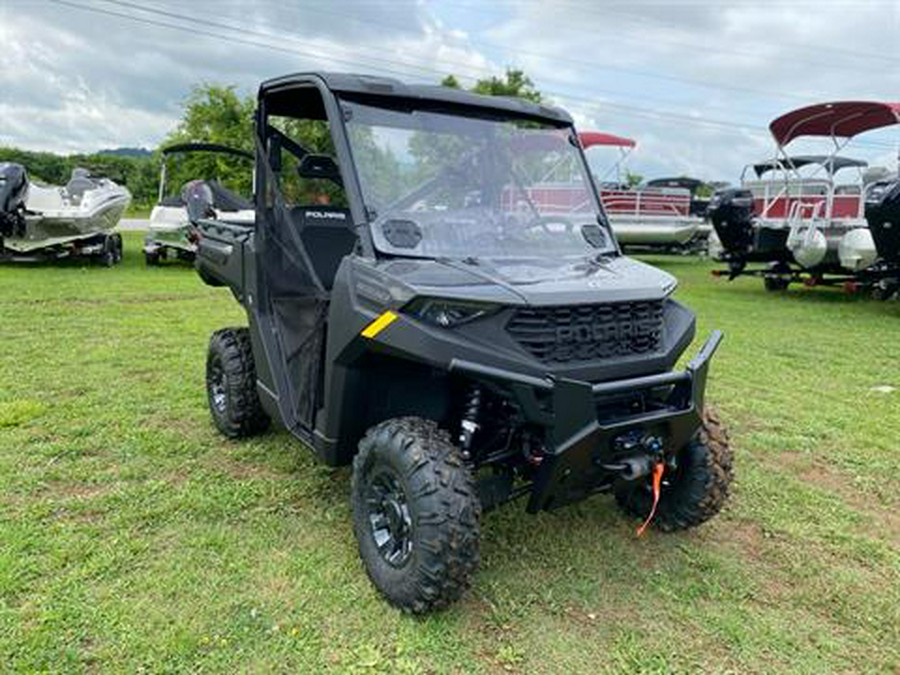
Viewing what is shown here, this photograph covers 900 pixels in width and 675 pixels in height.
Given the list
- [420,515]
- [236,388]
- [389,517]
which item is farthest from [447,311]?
[236,388]

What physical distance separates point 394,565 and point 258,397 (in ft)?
5.99

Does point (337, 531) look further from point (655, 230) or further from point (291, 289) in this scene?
point (655, 230)

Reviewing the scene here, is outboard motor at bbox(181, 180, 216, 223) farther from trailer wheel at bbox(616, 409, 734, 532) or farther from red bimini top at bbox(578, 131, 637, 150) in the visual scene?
red bimini top at bbox(578, 131, 637, 150)

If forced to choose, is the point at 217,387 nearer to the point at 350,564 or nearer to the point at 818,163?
Answer: the point at 350,564

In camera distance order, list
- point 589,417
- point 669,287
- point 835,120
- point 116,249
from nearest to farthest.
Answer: point 589,417 < point 669,287 < point 835,120 < point 116,249

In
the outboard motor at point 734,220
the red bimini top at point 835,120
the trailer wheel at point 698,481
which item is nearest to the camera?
the trailer wheel at point 698,481

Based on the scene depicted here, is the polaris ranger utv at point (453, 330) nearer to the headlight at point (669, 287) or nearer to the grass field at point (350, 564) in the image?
the headlight at point (669, 287)

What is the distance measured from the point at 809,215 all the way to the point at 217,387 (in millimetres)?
11557

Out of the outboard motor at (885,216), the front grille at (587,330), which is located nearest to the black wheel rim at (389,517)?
the front grille at (587,330)

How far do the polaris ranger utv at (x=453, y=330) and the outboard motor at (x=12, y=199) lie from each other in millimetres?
9541

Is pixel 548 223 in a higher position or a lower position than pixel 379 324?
higher

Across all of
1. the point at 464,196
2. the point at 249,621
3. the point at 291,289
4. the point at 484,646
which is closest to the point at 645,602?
the point at 484,646

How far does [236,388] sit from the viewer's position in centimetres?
429

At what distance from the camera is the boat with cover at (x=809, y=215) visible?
1078 cm
